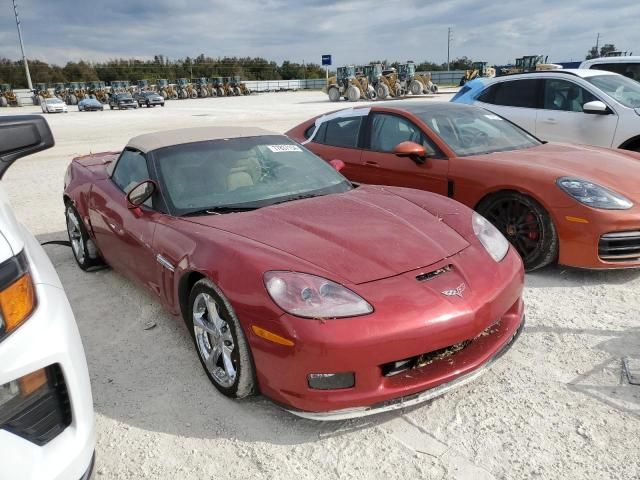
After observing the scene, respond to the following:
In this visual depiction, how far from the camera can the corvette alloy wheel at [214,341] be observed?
248cm

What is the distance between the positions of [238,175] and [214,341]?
1.15 meters

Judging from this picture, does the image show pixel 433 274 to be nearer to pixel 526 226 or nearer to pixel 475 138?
pixel 526 226

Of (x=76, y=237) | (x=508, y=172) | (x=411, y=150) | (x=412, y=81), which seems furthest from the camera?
(x=412, y=81)

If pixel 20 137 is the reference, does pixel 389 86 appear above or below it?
below

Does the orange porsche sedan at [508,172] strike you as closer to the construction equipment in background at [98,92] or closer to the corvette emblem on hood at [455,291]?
the corvette emblem on hood at [455,291]

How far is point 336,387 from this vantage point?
7.02ft

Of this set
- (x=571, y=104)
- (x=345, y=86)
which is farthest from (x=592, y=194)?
(x=345, y=86)

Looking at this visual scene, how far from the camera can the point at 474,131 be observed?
15.9 feet

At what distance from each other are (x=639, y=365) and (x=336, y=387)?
1.68 meters

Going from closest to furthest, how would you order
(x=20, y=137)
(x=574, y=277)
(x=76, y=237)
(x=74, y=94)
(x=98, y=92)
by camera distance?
(x=20, y=137), (x=574, y=277), (x=76, y=237), (x=74, y=94), (x=98, y=92)

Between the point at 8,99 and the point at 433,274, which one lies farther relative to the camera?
the point at 8,99

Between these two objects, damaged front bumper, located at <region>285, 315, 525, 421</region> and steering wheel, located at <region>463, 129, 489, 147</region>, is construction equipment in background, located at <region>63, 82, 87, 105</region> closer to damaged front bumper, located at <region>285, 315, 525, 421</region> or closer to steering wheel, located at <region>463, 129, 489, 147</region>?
steering wheel, located at <region>463, 129, 489, 147</region>

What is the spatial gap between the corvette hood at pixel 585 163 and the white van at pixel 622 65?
527 centimetres

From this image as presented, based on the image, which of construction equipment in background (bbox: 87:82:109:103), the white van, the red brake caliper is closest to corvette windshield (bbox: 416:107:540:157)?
the red brake caliper
